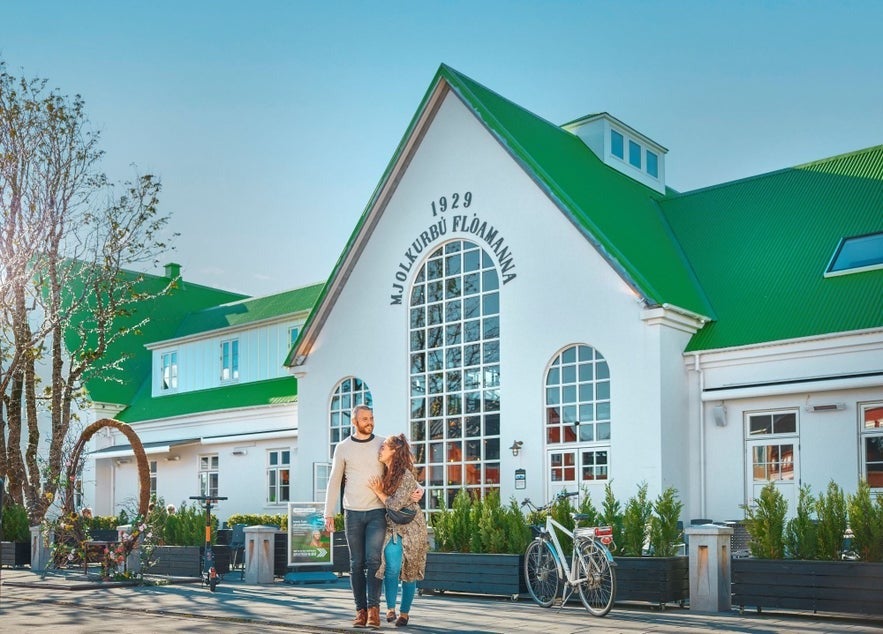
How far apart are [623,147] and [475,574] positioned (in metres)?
17.0

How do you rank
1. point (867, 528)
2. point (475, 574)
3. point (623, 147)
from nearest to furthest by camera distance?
point (867, 528) < point (475, 574) < point (623, 147)

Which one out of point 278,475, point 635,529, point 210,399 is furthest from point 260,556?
point 210,399

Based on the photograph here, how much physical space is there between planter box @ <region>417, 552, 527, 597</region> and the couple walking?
13.7ft

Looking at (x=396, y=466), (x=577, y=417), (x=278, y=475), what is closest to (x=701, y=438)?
(x=577, y=417)

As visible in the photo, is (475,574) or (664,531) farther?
(475,574)

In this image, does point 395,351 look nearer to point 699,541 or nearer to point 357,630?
point 699,541

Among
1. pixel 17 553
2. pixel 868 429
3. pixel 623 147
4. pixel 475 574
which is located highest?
pixel 623 147

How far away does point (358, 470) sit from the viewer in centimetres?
1122

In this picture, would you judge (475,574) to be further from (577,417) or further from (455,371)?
(455,371)

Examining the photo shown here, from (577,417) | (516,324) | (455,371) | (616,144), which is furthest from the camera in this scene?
(616,144)

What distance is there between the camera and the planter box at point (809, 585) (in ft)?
40.1

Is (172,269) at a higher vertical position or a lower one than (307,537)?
higher

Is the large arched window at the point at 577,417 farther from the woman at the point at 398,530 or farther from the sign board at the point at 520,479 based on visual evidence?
the woman at the point at 398,530

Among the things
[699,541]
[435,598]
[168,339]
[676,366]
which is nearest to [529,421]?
[676,366]
